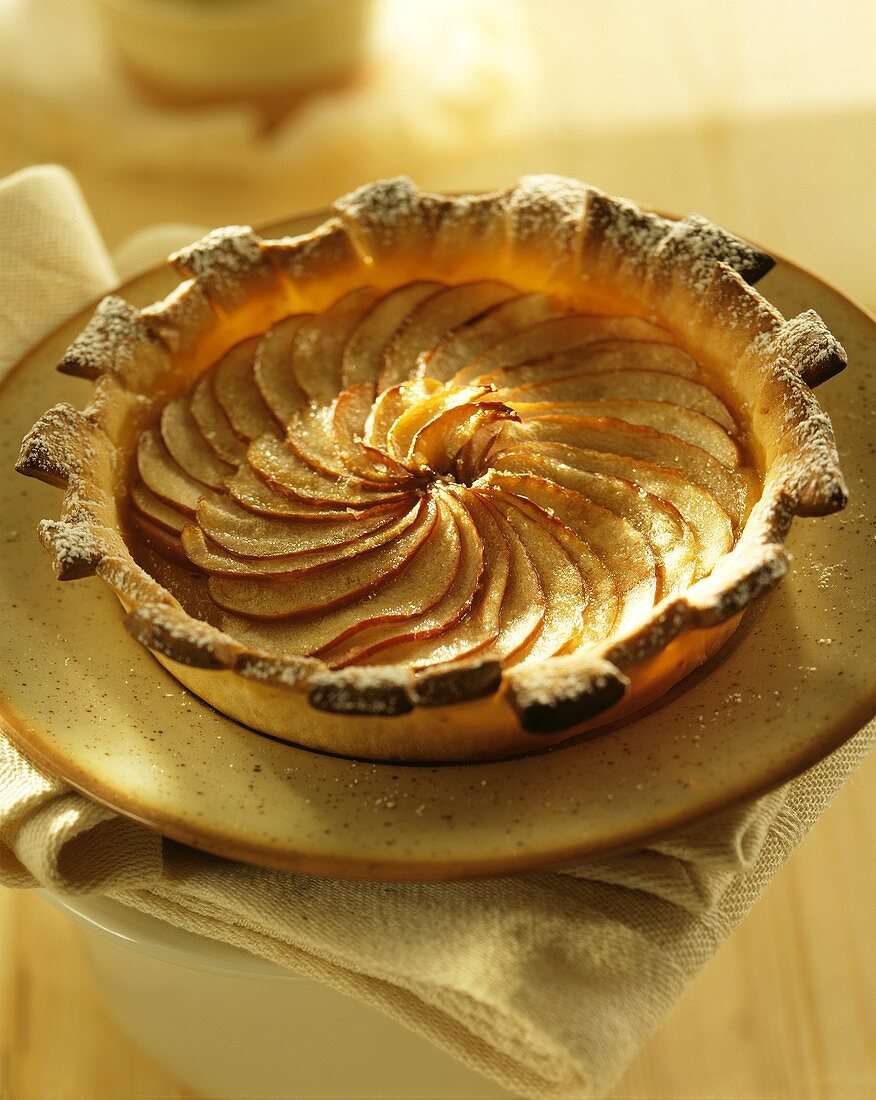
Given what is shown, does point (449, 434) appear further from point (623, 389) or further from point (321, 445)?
point (623, 389)

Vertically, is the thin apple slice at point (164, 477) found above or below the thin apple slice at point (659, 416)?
below

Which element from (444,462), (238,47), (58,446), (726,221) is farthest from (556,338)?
(238,47)

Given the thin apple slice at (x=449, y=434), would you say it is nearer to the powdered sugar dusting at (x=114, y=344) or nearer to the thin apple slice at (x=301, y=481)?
the thin apple slice at (x=301, y=481)

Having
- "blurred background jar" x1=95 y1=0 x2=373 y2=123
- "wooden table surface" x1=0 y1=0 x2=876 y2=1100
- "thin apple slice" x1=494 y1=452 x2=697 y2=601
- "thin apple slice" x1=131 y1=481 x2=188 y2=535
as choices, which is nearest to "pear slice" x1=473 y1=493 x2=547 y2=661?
"thin apple slice" x1=494 y1=452 x2=697 y2=601

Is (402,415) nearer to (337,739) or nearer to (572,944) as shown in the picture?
(337,739)

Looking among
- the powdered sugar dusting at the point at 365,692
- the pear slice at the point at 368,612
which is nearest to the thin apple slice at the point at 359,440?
the pear slice at the point at 368,612

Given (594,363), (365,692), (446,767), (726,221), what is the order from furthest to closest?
(726,221)
(594,363)
(446,767)
(365,692)
